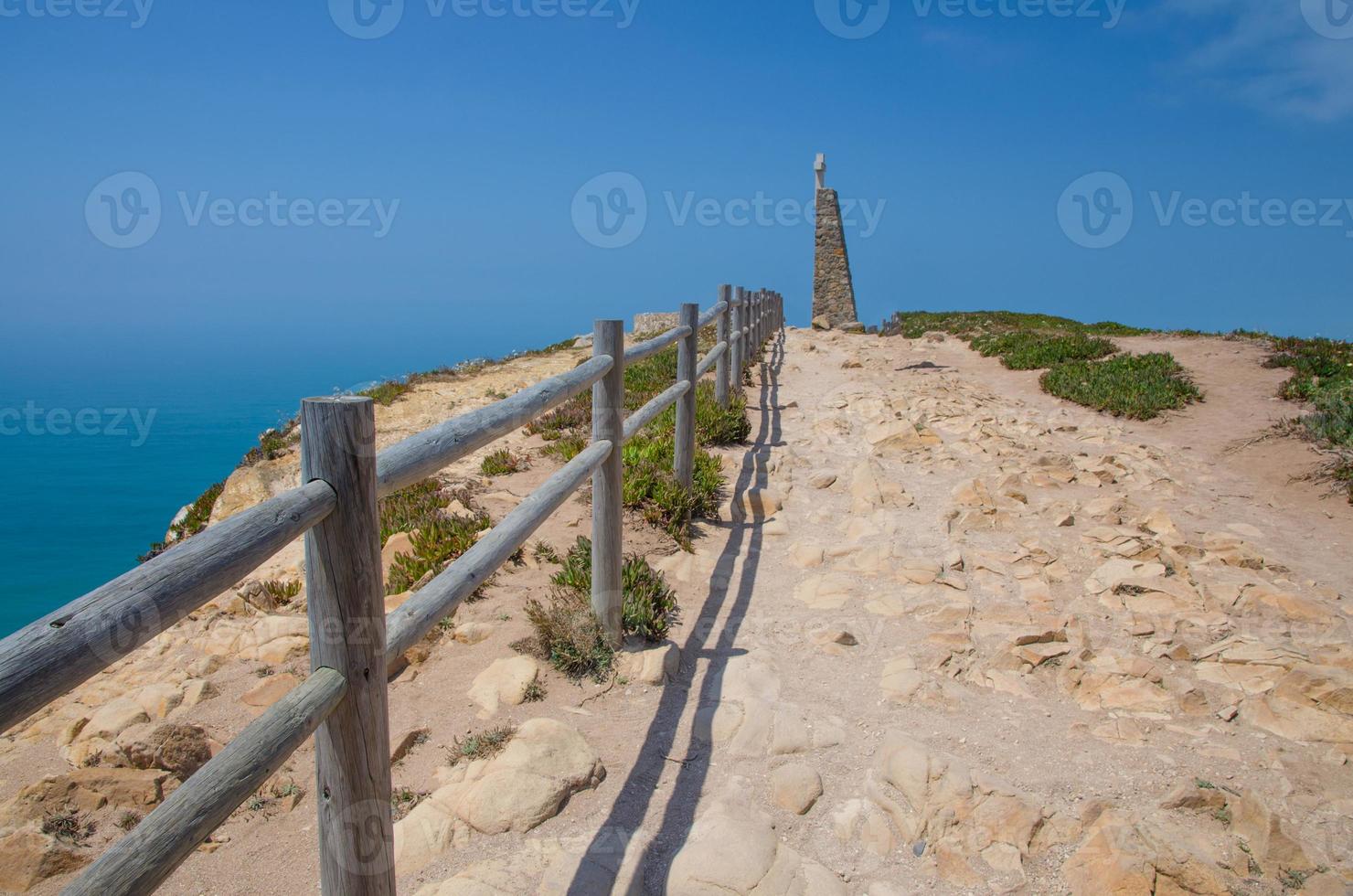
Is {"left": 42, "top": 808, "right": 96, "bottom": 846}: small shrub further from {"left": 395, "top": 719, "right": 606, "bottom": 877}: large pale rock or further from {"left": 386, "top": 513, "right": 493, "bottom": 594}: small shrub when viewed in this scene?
{"left": 386, "top": 513, "right": 493, "bottom": 594}: small shrub

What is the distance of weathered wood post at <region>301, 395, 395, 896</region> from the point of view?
1.88m

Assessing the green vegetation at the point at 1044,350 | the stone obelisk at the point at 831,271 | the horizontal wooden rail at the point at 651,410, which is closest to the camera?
the horizontal wooden rail at the point at 651,410

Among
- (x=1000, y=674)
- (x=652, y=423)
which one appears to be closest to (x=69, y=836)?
(x=1000, y=674)

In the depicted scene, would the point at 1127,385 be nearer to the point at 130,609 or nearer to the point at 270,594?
the point at 270,594

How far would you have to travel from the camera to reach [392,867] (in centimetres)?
223

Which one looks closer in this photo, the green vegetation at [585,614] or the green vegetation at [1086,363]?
the green vegetation at [585,614]

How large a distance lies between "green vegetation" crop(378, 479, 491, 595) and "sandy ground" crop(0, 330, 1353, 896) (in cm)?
48

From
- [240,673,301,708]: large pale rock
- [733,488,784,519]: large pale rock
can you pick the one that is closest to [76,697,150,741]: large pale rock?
[240,673,301,708]: large pale rock

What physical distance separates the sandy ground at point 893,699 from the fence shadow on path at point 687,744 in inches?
0.5

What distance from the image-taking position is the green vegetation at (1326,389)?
7031 mm

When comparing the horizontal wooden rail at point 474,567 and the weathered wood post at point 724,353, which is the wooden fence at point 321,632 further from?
the weathered wood post at point 724,353

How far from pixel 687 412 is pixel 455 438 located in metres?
3.69

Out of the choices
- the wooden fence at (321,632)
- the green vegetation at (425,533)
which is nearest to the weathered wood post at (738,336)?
the green vegetation at (425,533)

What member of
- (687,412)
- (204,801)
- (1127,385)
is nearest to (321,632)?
(204,801)
